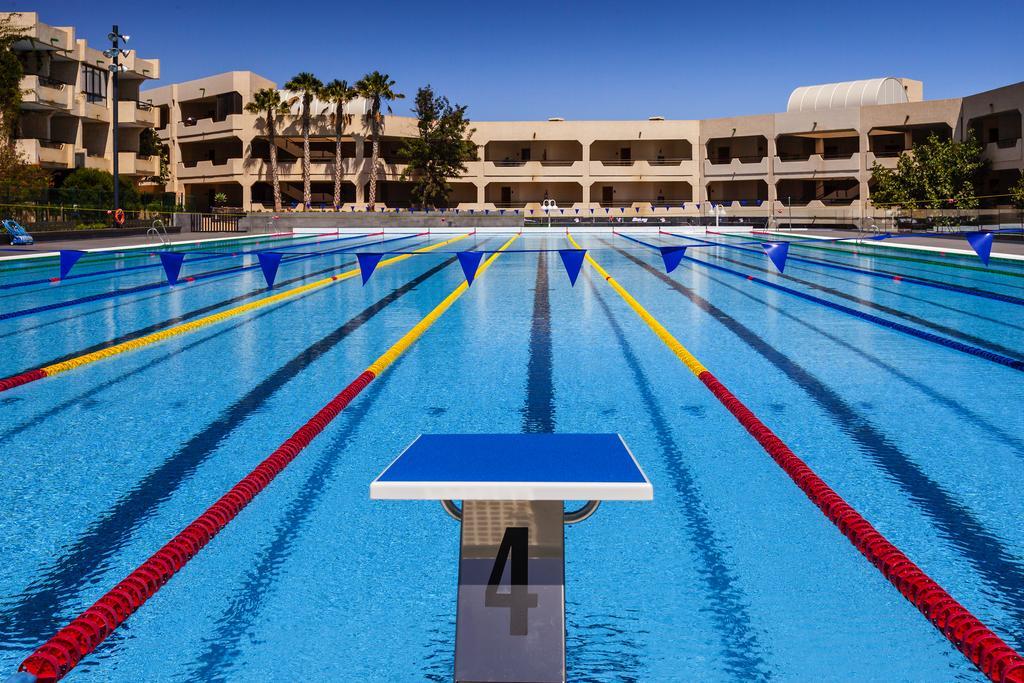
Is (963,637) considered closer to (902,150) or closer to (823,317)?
(823,317)

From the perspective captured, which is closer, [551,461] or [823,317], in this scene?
[551,461]

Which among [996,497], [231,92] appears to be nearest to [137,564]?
[996,497]

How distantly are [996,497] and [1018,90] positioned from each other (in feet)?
132

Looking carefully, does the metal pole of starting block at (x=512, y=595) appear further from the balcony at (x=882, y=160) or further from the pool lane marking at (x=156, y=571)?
the balcony at (x=882, y=160)

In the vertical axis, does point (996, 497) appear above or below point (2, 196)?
below

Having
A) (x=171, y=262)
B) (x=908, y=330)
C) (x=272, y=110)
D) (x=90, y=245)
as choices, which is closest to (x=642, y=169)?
(x=272, y=110)

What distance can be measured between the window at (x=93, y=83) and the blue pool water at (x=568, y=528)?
34.0 metres

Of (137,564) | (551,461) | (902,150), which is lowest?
(137,564)

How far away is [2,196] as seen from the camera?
83.3ft

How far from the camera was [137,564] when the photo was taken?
3.15m

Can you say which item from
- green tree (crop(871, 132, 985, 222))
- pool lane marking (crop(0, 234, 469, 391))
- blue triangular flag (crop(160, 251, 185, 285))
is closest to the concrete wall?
green tree (crop(871, 132, 985, 222))

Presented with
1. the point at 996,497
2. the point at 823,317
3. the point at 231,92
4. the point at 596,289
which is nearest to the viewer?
the point at 996,497

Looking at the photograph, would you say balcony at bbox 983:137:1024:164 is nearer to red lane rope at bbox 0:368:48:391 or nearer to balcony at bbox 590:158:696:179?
balcony at bbox 590:158:696:179

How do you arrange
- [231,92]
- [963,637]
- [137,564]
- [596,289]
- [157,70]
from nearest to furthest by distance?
[963,637] → [137,564] → [596,289] → [157,70] → [231,92]
